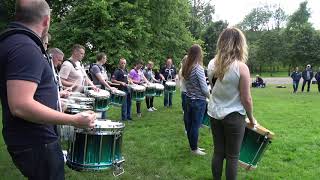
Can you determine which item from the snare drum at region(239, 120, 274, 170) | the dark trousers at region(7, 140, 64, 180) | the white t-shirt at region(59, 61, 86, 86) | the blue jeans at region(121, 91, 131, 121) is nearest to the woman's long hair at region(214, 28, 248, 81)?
the snare drum at region(239, 120, 274, 170)

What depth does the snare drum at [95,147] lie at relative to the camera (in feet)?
14.3

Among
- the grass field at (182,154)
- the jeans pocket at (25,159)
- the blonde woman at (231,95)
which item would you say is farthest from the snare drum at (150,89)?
the jeans pocket at (25,159)

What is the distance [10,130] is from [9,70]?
461mm

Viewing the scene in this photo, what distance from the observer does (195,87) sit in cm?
769

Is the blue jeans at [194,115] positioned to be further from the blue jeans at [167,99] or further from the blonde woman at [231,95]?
the blue jeans at [167,99]

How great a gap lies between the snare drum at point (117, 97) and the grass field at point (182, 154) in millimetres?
751

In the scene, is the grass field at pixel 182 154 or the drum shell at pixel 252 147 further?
the grass field at pixel 182 154

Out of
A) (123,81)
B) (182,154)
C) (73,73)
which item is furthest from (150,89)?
(182,154)

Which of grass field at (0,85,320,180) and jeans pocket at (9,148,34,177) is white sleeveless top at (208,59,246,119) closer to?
grass field at (0,85,320,180)

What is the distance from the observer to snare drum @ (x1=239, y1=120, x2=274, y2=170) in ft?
18.1

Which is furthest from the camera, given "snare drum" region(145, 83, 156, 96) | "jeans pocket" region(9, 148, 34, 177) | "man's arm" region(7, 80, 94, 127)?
"snare drum" region(145, 83, 156, 96)

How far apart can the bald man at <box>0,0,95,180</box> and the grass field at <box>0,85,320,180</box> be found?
359 centimetres

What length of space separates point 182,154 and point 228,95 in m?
3.40

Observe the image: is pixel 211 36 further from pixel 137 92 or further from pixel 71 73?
pixel 71 73
